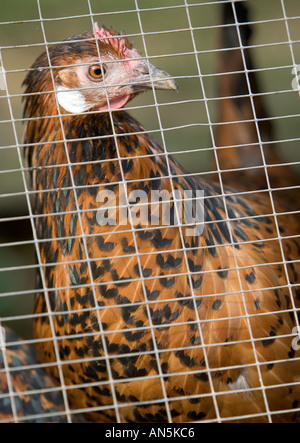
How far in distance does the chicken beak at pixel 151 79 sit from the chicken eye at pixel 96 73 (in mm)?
109

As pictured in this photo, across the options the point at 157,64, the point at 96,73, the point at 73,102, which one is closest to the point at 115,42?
the point at 96,73

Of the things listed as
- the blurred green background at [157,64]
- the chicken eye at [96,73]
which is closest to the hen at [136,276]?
the chicken eye at [96,73]

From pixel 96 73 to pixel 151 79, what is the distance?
0.21 meters

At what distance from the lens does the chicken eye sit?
155cm

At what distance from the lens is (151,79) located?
4.68 feet

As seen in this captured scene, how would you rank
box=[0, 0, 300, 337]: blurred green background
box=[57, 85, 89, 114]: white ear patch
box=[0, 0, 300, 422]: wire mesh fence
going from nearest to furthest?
box=[0, 0, 300, 422]: wire mesh fence, box=[57, 85, 89, 114]: white ear patch, box=[0, 0, 300, 337]: blurred green background

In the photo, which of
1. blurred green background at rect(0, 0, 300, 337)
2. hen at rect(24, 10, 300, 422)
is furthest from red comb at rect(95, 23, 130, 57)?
blurred green background at rect(0, 0, 300, 337)

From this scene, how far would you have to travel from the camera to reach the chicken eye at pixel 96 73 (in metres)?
1.55

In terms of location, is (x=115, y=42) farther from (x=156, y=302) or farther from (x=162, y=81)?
(x=156, y=302)

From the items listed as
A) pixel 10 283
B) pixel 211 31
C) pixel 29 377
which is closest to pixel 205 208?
pixel 29 377

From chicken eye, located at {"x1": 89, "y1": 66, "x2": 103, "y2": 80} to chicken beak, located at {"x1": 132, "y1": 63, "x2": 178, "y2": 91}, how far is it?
0.11 metres

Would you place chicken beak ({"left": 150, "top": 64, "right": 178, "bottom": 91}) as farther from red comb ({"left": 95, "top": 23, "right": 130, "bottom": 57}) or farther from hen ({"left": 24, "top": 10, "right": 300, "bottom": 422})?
red comb ({"left": 95, "top": 23, "right": 130, "bottom": 57})

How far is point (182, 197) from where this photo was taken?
158cm

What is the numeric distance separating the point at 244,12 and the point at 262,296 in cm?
123
